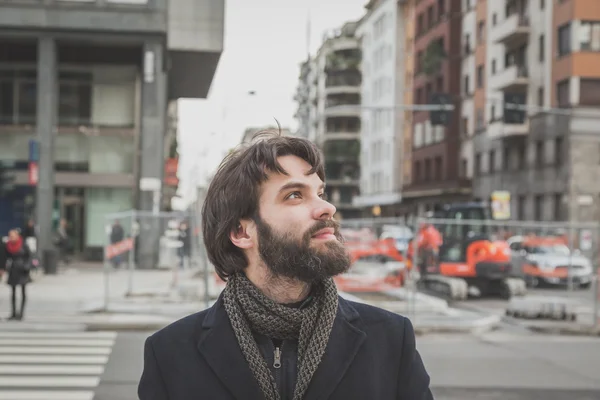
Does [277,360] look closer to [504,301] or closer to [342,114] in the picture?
[504,301]

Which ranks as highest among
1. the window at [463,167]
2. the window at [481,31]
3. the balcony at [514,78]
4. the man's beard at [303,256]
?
the window at [481,31]

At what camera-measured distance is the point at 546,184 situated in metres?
49.3

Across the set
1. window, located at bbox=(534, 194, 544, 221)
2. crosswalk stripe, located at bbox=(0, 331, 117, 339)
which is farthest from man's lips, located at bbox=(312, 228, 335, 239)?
window, located at bbox=(534, 194, 544, 221)

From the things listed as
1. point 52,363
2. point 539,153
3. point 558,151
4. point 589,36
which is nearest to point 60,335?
point 52,363

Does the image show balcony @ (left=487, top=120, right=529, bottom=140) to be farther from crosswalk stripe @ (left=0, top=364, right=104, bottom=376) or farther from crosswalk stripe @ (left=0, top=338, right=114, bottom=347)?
crosswalk stripe @ (left=0, top=364, right=104, bottom=376)

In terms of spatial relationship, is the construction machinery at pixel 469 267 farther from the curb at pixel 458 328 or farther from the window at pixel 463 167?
the window at pixel 463 167

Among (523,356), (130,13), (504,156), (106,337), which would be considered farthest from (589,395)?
(504,156)

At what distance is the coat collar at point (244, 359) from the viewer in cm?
252

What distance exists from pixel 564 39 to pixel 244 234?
47703mm

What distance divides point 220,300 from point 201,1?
3469 centimetres

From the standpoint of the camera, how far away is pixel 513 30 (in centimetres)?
5259

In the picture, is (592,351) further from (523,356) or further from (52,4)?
(52,4)

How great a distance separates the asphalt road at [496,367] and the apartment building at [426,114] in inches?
1850

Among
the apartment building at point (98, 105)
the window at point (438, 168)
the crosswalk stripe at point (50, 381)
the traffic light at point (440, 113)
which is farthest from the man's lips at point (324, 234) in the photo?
the window at point (438, 168)
